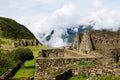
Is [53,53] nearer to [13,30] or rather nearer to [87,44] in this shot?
[87,44]

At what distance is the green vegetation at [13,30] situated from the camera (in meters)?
172

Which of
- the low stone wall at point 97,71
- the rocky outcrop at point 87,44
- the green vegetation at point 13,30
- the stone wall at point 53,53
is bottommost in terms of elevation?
the low stone wall at point 97,71

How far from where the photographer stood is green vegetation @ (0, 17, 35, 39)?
565 ft

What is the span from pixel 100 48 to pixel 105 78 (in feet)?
125

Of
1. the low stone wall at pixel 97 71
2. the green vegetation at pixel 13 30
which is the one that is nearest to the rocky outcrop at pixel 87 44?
the low stone wall at pixel 97 71

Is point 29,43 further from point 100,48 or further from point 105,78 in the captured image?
point 105,78

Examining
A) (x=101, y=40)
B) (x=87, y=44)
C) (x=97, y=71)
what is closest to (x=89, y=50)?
(x=87, y=44)

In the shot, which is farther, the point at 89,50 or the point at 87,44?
the point at 87,44

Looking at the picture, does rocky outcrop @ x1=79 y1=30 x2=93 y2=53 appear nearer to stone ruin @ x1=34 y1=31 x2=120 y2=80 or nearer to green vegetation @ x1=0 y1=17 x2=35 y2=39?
stone ruin @ x1=34 y1=31 x2=120 y2=80

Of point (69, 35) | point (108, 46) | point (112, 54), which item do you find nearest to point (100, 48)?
point (108, 46)

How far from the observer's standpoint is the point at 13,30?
18438cm

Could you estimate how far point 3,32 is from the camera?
547 feet

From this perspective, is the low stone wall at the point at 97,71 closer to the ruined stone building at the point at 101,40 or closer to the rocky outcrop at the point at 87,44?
the rocky outcrop at the point at 87,44

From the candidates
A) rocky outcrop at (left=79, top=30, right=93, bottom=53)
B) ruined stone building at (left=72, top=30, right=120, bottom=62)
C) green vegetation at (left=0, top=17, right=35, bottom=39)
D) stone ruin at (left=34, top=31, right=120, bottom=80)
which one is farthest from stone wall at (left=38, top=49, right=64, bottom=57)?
green vegetation at (left=0, top=17, right=35, bottom=39)
